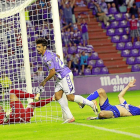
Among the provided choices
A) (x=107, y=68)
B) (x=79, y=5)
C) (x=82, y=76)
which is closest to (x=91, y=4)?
(x=79, y=5)

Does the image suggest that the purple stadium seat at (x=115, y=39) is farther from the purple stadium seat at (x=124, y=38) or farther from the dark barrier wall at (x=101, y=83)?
the dark barrier wall at (x=101, y=83)

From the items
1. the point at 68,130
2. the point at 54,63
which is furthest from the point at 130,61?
the point at 68,130

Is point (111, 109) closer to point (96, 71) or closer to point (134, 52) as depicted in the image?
point (96, 71)

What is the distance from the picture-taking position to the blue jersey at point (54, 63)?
8547 millimetres

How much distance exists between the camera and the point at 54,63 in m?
8.71

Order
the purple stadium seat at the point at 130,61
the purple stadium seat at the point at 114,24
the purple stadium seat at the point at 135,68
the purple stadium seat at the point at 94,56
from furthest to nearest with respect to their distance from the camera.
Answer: the purple stadium seat at the point at 114,24 < the purple stadium seat at the point at 130,61 < the purple stadium seat at the point at 94,56 < the purple stadium seat at the point at 135,68

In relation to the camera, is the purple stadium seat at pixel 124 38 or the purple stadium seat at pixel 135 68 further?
the purple stadium seat at pixel 124 38

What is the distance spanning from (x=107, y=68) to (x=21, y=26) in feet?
38.6

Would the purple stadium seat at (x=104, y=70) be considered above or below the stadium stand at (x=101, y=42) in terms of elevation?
below

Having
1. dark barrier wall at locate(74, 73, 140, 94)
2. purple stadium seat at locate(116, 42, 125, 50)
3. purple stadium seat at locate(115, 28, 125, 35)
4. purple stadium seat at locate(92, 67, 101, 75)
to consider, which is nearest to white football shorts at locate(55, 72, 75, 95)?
dark barrier wall at locate(74, 73, 140, 94)

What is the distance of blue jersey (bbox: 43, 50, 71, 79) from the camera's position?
8.55 m

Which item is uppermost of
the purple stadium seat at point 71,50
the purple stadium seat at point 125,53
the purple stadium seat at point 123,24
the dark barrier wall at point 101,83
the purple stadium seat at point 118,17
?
the purple stadium seat at point 118,17

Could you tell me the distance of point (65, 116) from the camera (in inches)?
367

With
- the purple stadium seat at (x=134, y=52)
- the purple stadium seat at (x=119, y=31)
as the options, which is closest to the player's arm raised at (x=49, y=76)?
the purple stadium seat at (x=134, y=52)
